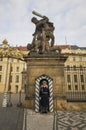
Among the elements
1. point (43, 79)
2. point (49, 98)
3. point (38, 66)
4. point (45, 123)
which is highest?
point (38, 66)

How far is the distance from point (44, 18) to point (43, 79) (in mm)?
5121

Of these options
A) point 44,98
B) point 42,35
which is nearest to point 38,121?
point 44,98

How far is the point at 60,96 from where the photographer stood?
10883 millimetres

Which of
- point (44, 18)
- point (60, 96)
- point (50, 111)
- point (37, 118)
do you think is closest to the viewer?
point (37, 118)

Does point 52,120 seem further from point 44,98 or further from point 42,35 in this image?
point 42,35

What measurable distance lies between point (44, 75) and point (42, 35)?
3.44 meters

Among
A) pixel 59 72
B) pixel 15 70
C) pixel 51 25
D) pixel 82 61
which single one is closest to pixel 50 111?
pixel 59 72

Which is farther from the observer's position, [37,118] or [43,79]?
[43,79]

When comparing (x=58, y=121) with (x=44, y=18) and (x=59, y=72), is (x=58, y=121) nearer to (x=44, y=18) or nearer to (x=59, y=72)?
(x=59, y=72)

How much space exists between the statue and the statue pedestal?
36.4 inches

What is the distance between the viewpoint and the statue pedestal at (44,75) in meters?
10.7

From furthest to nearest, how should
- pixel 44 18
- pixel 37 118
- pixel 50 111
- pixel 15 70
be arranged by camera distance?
pixel 15 70 → pixel 44 18 → pixel 50 111 → pixel 37 118

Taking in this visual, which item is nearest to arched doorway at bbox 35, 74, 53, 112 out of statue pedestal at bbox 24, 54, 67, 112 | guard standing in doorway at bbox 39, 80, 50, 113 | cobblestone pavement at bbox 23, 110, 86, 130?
statue pedestal at bbox 24, 54, 67, 112

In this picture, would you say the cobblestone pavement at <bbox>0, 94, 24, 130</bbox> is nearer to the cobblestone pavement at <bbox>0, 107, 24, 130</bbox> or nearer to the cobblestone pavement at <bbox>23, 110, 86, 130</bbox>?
the cobblestone pavement at <bbox>0, 107, 24, 130</bbox>
